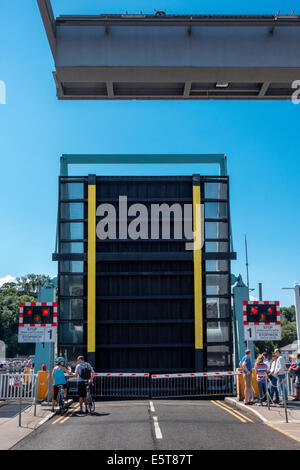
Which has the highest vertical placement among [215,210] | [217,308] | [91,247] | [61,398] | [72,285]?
[215,210]

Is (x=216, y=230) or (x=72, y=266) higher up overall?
(x=216, y=230)

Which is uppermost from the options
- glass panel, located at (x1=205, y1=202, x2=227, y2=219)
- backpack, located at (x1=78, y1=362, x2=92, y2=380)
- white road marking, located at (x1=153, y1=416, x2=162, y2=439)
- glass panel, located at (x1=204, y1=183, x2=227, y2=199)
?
glass panel, located at (x1=204, y1=183, x2=227, y2=199)

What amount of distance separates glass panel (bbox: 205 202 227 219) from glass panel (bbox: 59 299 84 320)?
5.31 meters

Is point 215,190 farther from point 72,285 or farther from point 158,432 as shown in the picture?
point 158,432

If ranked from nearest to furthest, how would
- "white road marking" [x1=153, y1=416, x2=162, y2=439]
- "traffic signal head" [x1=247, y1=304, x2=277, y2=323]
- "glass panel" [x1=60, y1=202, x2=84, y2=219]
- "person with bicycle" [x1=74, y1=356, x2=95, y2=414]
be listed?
"white road marking" [x1=153, y1=416, x2=162, y2=439]
"person with bicycle" [x1=74, y1=356, x2=95, y2=414]
"traffic signal head" [x1=247, y1=304, x2=277, y2=323]
"glass panel" [x1=60, y1=202, x2=84, y2=219]

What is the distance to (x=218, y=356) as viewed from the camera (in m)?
17.5

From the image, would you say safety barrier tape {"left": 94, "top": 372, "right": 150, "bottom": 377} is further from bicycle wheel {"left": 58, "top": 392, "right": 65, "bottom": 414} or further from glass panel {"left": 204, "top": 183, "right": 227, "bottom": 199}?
glass panel {"left": 204, "top": 183, "right": 227, "bottom": 199}

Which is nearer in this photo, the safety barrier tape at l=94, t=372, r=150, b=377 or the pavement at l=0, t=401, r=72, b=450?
the pavement at l=0, t=401, r=72, b=450

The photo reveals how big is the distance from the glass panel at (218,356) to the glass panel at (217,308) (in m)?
1.02

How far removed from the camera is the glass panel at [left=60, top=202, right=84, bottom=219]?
58.6 ft

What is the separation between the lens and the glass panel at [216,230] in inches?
698

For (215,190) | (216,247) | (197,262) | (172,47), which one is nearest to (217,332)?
(197,262)

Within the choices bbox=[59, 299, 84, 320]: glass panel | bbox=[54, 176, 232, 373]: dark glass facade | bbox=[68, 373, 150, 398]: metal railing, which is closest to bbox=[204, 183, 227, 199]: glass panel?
bbox=[54, 176, 232, 373]: dark glass facade

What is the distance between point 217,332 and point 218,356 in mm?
804
